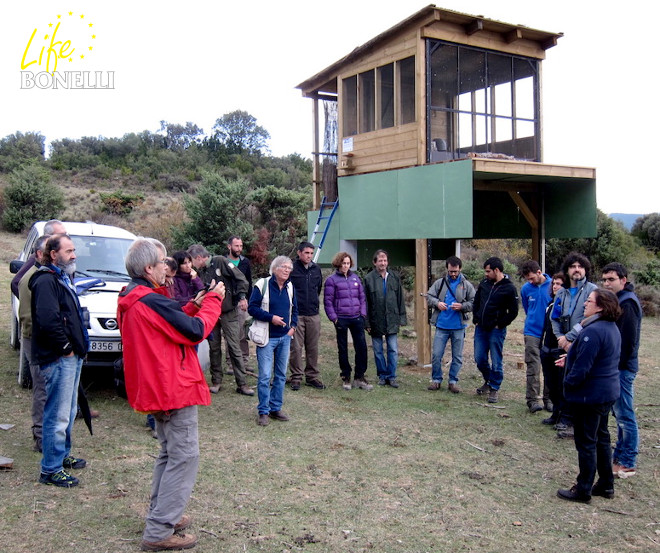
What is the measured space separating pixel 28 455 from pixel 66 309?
1.56m

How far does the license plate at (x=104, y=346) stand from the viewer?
6441 mm

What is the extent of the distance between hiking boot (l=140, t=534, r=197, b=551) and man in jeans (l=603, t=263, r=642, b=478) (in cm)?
348

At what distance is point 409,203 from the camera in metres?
10.1

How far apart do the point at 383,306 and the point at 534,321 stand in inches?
82.0

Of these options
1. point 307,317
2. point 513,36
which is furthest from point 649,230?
point 307,317

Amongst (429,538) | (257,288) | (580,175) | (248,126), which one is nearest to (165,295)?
(429,538)

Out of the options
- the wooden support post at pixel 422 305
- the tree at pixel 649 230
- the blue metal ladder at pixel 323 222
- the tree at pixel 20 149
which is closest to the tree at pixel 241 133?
the tree at pixel 20 149

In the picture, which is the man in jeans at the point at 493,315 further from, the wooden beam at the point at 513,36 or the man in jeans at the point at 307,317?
the wooden beam at the point at 513,36

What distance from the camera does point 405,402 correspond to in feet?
25.1

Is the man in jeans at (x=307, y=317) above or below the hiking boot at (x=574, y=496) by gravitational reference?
above

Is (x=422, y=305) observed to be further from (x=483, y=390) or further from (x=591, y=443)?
(x=591, y=443)

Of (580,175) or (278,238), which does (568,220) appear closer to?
(580,175)

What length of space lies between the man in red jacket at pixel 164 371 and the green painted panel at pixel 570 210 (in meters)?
8.99

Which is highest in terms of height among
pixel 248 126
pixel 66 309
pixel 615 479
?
pixel 248 126
